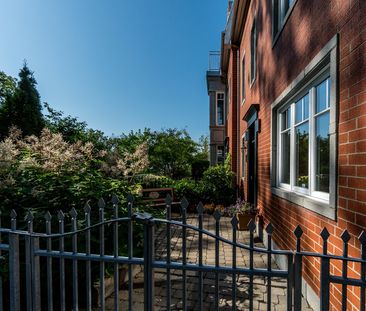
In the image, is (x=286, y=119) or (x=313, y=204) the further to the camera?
(x=286, y=119)

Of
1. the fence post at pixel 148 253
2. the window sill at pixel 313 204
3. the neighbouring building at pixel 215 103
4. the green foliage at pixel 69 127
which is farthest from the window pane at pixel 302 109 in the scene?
the neighbouring building at pixel 215 103

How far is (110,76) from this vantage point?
1680 cm

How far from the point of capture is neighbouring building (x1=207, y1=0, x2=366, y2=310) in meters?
2.26

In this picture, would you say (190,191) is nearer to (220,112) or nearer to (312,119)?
(312,119)

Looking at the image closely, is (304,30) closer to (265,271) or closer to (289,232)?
(289,232)

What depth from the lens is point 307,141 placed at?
3736 millimetres

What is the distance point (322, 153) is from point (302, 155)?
799 mm

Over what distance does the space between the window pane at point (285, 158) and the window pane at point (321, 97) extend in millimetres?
1368

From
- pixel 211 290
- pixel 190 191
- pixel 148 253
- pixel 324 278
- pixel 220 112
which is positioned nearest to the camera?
pixel 324 278

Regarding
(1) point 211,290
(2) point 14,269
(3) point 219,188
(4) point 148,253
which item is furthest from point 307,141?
(3) point 219,188

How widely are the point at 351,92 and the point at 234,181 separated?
8358 mm

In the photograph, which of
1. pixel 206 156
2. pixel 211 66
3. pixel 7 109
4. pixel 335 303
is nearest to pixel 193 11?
pixel 211 66

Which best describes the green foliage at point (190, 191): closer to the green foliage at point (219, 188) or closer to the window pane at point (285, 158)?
the green foliage at point (219, 188)

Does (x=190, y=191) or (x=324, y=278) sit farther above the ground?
(x=324, y=278)
